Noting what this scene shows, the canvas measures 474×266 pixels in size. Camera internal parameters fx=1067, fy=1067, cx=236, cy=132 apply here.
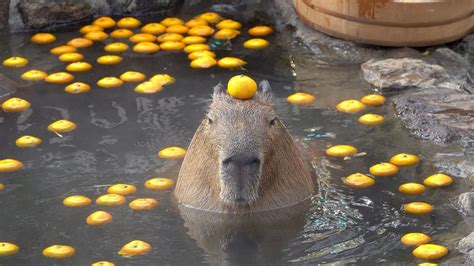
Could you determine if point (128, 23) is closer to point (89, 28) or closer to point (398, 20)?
point (89, 28)

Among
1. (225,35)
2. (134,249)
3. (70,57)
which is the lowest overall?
(134,249)

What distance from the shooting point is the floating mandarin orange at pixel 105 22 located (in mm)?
9312

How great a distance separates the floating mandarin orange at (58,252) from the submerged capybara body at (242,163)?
37.2 inches

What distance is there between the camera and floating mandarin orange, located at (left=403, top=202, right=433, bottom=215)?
6.41 metres

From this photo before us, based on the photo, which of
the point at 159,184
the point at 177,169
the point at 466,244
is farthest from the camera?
the point at 177,169

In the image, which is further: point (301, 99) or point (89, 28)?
point (89, 28)

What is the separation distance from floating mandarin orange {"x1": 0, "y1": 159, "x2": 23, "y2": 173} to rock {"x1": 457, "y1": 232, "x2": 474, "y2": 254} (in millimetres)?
2942

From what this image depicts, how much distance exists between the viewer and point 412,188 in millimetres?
6672

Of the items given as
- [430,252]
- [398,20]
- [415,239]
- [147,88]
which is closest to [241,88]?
[415,239]

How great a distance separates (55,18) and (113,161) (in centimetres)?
265

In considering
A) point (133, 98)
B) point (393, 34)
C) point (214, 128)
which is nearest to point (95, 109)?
point (133, 98)

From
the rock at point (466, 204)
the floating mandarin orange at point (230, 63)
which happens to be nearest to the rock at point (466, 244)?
the rock at point (466, 204)

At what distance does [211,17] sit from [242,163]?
3.59 metres

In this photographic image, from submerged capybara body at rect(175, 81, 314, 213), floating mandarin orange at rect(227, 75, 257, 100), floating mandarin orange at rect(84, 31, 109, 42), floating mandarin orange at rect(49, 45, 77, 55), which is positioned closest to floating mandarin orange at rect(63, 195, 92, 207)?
submerged capybara body at rect(175, 81, 314, 213)
